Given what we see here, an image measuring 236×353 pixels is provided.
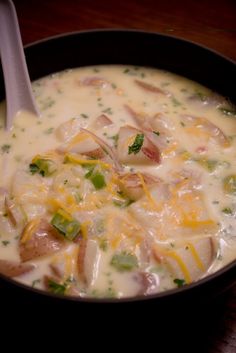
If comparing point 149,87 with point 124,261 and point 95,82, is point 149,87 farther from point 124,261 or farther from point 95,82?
point 124,261

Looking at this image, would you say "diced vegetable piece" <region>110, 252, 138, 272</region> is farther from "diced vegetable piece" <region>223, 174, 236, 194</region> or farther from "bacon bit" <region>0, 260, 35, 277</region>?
"diced vegetable piece" <region>223, 174, 236, 194</region>

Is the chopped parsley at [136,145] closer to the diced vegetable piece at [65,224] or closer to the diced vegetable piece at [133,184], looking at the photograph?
the diced vegetable piece at [133,184]

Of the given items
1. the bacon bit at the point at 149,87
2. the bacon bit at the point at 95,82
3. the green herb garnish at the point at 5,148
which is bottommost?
the green herb garnish at the point at 5,148

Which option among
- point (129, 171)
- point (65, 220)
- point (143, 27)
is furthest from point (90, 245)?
point (143, 27)

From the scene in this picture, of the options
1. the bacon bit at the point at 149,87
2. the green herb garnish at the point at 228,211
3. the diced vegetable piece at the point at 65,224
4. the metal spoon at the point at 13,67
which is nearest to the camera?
the diced vegetable piece at the point at 65,224

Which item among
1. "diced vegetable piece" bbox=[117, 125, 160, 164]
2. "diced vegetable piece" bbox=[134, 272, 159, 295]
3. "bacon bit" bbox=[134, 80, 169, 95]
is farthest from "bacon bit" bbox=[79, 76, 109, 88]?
"diced vegetable piece" bbox=[134, 272, 159, 295]

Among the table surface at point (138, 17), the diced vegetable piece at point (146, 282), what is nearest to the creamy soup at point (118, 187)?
the diced vegetable piece at point (146, 282)

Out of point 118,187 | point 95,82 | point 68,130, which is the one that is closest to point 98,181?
point 118,187
